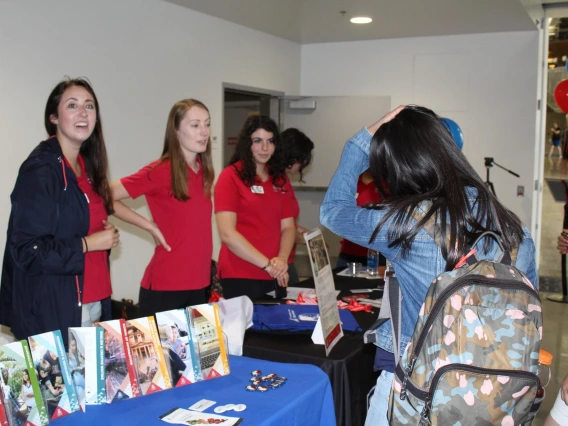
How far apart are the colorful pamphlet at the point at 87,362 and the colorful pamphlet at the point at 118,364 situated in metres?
0.02

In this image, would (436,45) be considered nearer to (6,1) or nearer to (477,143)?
(477,143)

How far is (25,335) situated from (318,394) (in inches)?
38.4

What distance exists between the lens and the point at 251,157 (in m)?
2.96

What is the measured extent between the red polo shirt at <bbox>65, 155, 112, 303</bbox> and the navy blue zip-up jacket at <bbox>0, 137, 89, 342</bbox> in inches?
2.6

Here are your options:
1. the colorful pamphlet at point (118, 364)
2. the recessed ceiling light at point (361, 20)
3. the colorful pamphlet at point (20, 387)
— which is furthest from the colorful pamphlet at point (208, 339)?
the recessed ceiling light at point (361, 20)

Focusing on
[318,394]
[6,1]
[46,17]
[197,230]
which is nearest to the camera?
[318,394]

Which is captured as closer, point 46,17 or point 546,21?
point 46,17

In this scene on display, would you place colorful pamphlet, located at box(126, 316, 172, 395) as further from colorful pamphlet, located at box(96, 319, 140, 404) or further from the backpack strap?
the backpack strap

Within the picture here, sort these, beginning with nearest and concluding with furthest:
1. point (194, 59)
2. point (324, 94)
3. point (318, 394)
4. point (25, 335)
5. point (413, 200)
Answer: point (413, 200), point (318, 394), point (25, 335), point (194, 59), point (324, 94)

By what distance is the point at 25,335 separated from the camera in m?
1.93

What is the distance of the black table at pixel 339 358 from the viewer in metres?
1.93

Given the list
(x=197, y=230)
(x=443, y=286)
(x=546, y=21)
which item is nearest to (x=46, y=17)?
(x=197, y=230)

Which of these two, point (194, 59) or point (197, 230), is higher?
point (194, 59)

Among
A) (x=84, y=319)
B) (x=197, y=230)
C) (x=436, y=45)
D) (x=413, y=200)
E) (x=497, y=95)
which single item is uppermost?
(x=436, y=45)
